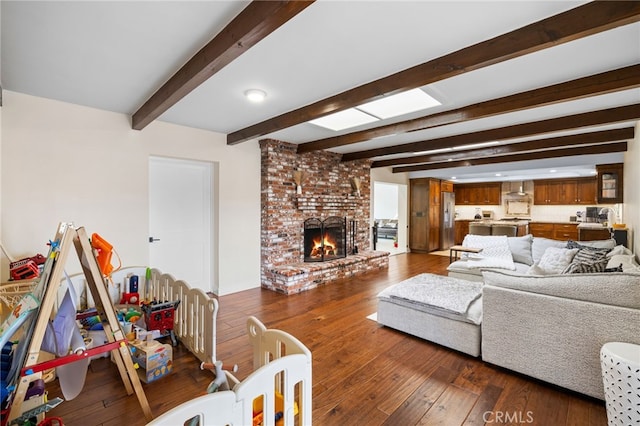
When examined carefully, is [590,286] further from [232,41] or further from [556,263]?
[232,41]

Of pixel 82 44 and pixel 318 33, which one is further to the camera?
pixel 82 44

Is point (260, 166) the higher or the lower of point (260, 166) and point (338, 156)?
the lower

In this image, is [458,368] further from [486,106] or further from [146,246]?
[146,246]

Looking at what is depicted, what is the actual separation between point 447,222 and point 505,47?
7593mm

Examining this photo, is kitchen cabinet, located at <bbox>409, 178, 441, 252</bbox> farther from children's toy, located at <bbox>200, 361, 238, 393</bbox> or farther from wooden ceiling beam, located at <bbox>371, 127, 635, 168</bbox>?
children's toy, located at <bbox>200, 361, 238, 393</bbox>

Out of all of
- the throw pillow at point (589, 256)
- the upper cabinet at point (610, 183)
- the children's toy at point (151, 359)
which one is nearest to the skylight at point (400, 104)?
the throw pillow at point (589, 256)

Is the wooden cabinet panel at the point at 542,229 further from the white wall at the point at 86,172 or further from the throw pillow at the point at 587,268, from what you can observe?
the white wall at the point at 86,172

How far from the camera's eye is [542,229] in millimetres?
8391

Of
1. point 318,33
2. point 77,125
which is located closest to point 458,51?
point 318,33

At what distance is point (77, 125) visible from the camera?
3.04 m

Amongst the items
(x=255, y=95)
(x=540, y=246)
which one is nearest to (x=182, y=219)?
(x=255, y=95)

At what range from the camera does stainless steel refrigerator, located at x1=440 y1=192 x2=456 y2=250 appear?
8484mm

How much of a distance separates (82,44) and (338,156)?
437cm

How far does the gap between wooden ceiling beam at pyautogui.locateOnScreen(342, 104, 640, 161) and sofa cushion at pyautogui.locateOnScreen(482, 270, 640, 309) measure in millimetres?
2286
